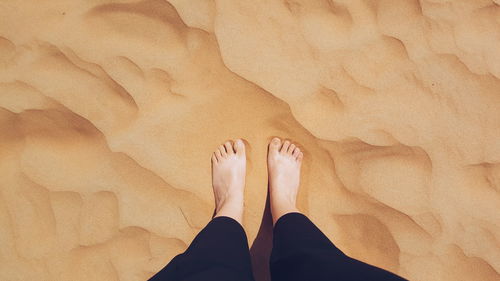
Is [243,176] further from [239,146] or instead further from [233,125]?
[233,125]

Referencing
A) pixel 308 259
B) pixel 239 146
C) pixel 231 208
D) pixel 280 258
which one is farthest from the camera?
pixel 239 146

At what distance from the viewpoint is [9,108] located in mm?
1792

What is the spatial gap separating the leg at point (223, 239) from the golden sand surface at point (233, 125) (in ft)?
0.22

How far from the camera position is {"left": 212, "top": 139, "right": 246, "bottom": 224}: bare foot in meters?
1.81

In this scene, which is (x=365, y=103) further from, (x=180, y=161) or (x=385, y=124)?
(x=180, y=161)

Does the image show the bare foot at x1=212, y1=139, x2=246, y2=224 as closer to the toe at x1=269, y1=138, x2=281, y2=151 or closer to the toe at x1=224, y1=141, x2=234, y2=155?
the toe at x1=224, y1=141, x2=234, y2=155

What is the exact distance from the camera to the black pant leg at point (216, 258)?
1.42m

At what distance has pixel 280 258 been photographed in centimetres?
154

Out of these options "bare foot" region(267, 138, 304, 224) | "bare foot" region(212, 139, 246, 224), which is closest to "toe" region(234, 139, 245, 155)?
"bare foot" region(212, 139, 246, 224)

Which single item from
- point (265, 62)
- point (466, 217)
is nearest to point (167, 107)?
point (265, 62)

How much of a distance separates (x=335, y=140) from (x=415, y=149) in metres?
0.36

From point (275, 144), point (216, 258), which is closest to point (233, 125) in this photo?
point (275, 144)

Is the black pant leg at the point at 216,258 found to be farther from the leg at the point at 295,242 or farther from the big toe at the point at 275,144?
the big toe at the point at 275,144

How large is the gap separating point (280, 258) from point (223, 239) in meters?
0.23
